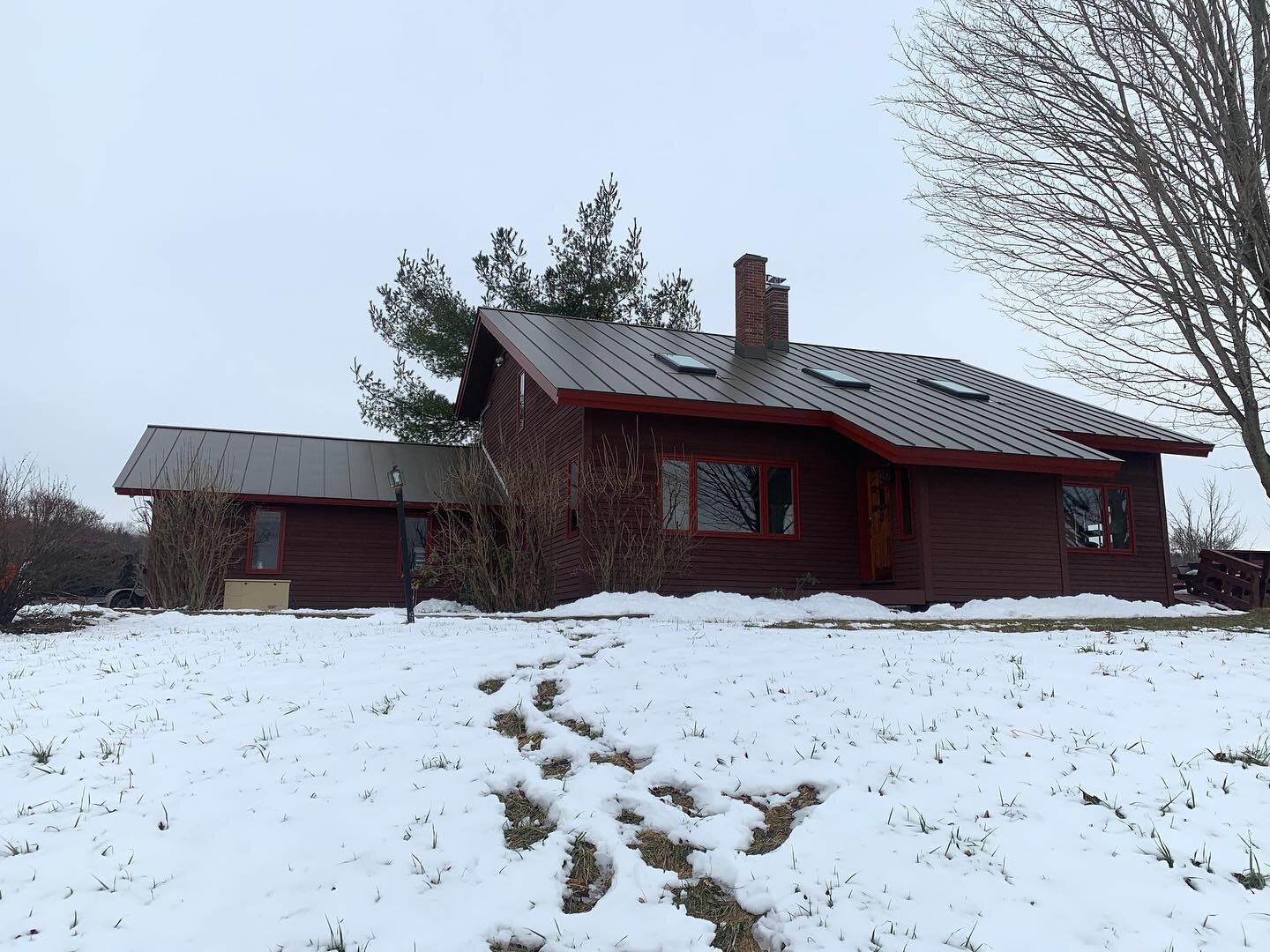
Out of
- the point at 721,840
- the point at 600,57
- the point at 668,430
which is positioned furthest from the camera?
the point at 600,57

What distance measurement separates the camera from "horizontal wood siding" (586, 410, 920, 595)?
14109 mm

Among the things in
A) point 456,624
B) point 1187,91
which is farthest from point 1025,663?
point 1187,91

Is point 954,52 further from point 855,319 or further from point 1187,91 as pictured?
point 855,319

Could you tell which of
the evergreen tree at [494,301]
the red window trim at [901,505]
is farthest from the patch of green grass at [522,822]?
the evergreen tree at [494,301]

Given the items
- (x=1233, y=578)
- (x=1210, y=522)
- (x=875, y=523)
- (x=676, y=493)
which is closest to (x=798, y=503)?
(x=875, y=523)

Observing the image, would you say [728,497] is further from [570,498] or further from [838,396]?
[838,396]

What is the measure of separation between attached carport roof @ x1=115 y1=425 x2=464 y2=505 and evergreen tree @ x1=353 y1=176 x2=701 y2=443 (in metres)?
4.82

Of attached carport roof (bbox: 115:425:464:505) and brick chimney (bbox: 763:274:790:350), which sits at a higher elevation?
brick chimney (bbox: 763:274:790:350)

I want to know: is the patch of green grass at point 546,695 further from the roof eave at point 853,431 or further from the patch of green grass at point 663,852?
the roof eave at point 853,431

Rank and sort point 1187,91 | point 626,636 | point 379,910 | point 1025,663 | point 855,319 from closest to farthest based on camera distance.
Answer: point 379,910
point 1025,663
point 626,636
point 1187,91
point 855,319

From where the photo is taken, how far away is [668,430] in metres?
14.3

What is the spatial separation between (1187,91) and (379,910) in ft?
33.1

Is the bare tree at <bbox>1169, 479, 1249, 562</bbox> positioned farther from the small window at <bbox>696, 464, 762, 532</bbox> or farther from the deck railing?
the small window at <bbox>696, 464, 762, 532</bbox>

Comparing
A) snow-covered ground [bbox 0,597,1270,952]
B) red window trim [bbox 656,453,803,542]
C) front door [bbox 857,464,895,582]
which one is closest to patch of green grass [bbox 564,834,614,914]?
snow-covered ground [bbox 0,597,1270,952]
